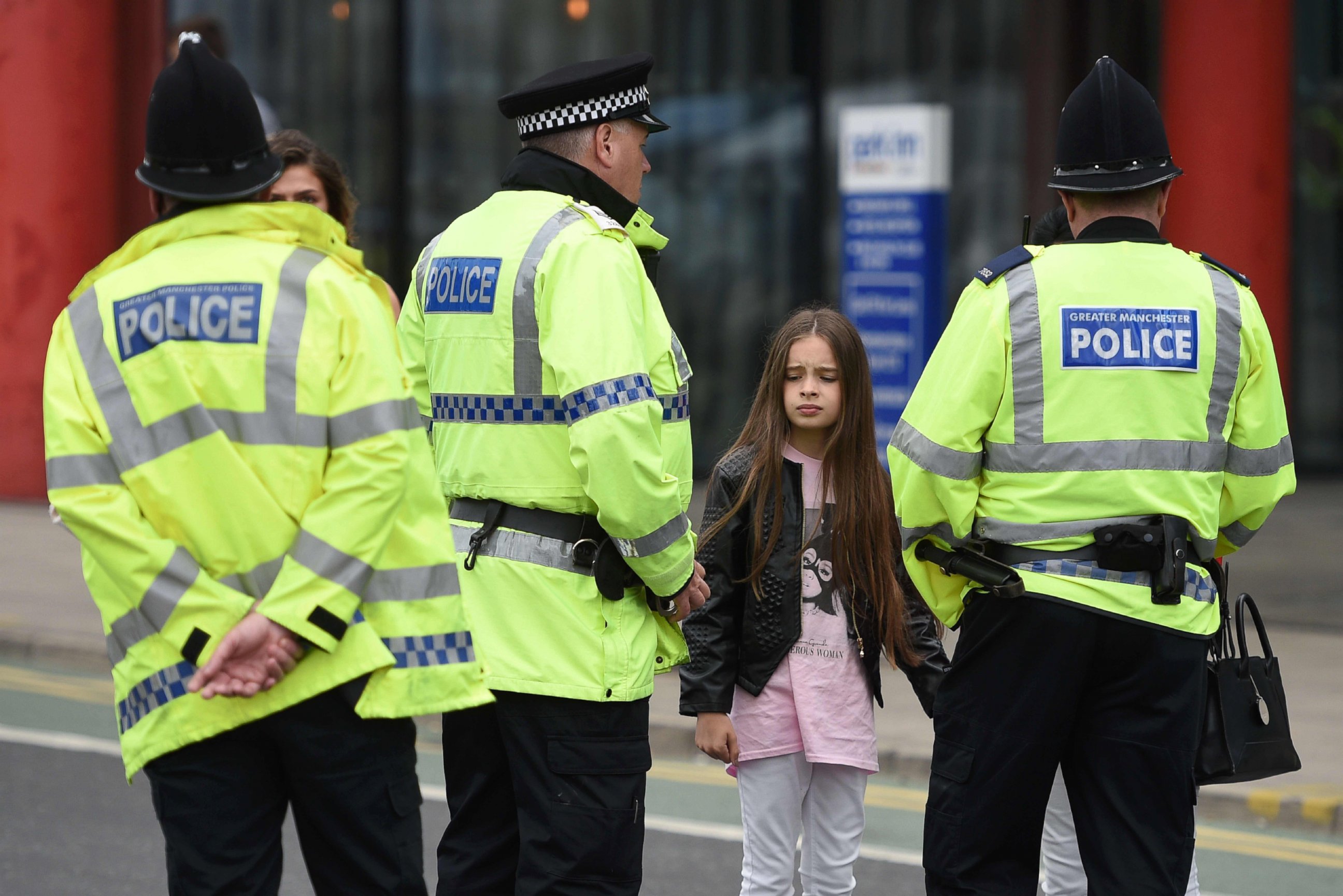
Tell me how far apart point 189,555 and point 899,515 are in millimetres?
1551

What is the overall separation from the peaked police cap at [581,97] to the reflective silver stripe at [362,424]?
930mm

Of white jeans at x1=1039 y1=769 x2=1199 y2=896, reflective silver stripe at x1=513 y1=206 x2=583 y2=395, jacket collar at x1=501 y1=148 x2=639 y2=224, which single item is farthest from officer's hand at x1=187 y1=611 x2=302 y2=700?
white jeans at x1=1039 y1=769 x2=1199 y2=896

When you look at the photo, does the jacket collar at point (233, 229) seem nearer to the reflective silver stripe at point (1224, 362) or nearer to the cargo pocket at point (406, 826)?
the cargo pocket at point (406, 826)

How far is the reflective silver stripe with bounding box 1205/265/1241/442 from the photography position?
356cm

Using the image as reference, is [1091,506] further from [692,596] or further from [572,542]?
[572,542]

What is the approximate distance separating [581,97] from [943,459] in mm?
1050

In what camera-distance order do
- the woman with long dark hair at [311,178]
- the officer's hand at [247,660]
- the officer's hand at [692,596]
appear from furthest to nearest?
1. the woman with long dark hair at [311,178]
2. the officer's hand at [692,596]
3. the officer's hand at [247,660]

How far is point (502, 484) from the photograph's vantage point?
347cm

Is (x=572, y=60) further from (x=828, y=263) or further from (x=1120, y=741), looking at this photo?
(x=1120, y=741)

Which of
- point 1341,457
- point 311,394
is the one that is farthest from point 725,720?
point 1341,457

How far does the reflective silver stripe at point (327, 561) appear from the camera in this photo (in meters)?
2.83

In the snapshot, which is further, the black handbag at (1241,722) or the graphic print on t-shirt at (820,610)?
the graphic print on t-shirt at (820,610)

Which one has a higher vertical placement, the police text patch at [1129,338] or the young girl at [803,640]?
the police text patch at [1129,338]

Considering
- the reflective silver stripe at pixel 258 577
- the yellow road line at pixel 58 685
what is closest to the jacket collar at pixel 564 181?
the reflective silver stripe at pixel 258 577
